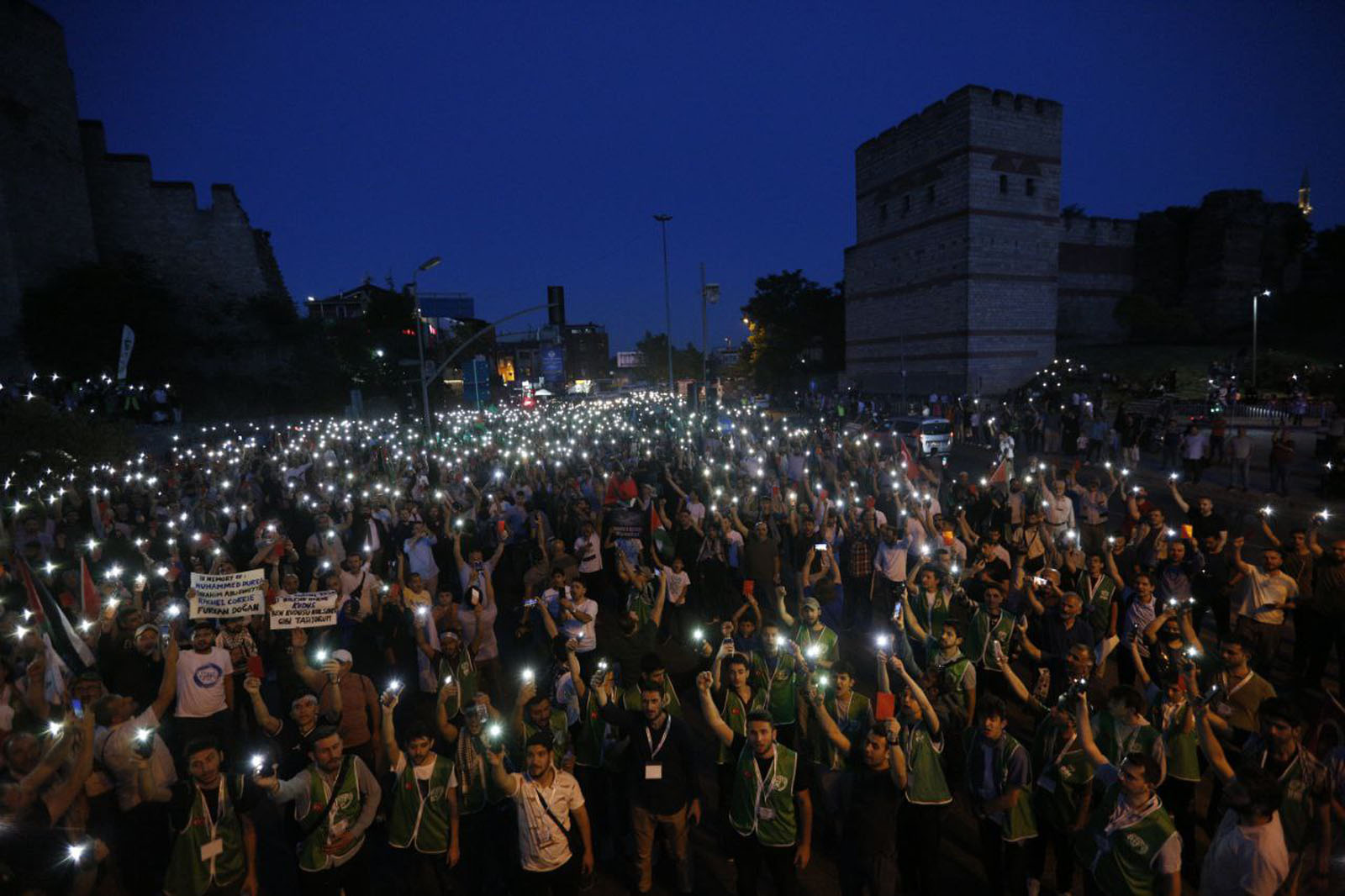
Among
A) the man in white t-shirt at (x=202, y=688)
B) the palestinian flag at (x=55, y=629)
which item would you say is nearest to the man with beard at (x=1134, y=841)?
the man in white t-shirt at (x=202, y=688)

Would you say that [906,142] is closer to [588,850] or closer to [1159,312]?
[1159,312]

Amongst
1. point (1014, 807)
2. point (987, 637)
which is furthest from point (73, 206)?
point (1014, 807)

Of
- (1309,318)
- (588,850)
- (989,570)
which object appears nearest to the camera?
(588,850)

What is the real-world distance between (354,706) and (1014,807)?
14.4ft

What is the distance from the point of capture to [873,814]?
4.18m

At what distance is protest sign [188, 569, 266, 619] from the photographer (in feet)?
20.6

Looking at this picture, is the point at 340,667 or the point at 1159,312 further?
the point at 1159,312

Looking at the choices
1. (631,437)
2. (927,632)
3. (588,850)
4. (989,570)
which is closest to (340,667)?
(588,850)

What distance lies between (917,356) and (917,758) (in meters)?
38.5

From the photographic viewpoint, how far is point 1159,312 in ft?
144

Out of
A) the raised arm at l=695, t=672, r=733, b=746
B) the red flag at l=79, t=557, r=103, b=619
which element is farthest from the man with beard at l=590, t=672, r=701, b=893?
the red flag at l=79, t=557, r=103, b=619

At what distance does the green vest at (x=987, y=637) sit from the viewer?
562 centimetres

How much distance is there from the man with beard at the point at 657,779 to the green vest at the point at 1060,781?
210 cm

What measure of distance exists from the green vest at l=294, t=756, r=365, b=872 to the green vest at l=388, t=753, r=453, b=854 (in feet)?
0.69
